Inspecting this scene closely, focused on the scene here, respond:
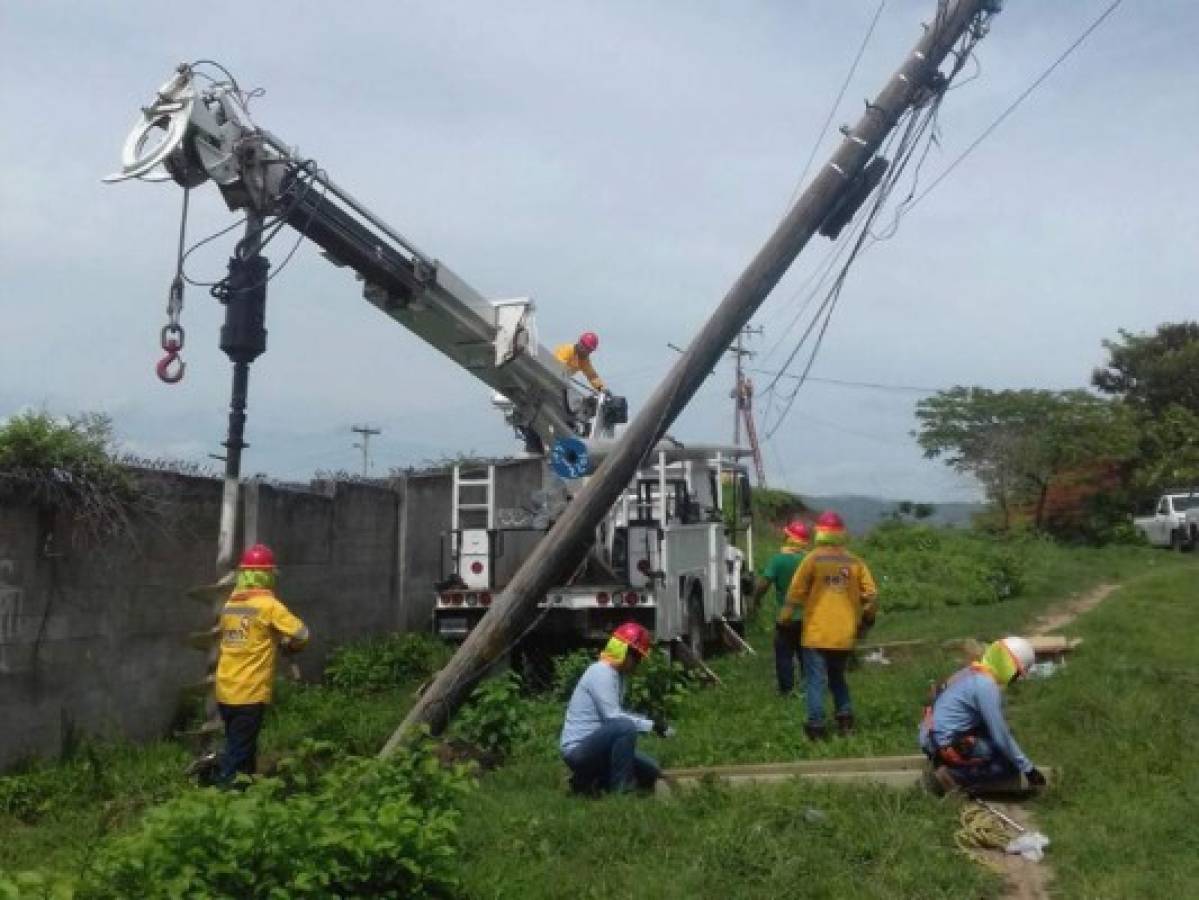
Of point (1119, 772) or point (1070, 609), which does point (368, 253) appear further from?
point (1070, 609)

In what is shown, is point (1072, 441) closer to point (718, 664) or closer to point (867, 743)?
point (718, 664)

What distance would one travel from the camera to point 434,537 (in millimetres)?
16406

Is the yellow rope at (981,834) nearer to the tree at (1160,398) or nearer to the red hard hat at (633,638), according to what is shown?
the red hard hat at (633,638)

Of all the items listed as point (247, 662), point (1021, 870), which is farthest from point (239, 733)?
point (1021, 870)

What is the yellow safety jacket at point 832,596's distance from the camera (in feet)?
31.0

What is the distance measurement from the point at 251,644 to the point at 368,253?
4048mm

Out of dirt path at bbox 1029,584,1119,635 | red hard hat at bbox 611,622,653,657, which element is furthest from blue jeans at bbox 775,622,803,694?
dirt path at bbox 1029,584,1119,635

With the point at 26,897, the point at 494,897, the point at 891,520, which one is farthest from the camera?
the point at 891,520

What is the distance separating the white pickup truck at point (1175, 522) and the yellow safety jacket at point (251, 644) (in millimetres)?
29150

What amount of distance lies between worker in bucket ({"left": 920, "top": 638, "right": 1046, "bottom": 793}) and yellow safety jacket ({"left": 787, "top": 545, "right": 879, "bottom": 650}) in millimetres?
1654

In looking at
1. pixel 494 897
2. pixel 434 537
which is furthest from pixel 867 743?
pixel 434 537

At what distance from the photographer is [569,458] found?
1150 centimetres

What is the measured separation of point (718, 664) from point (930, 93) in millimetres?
7101

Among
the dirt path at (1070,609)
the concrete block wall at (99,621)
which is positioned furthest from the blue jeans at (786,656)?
the dirt path at (1070,609)
